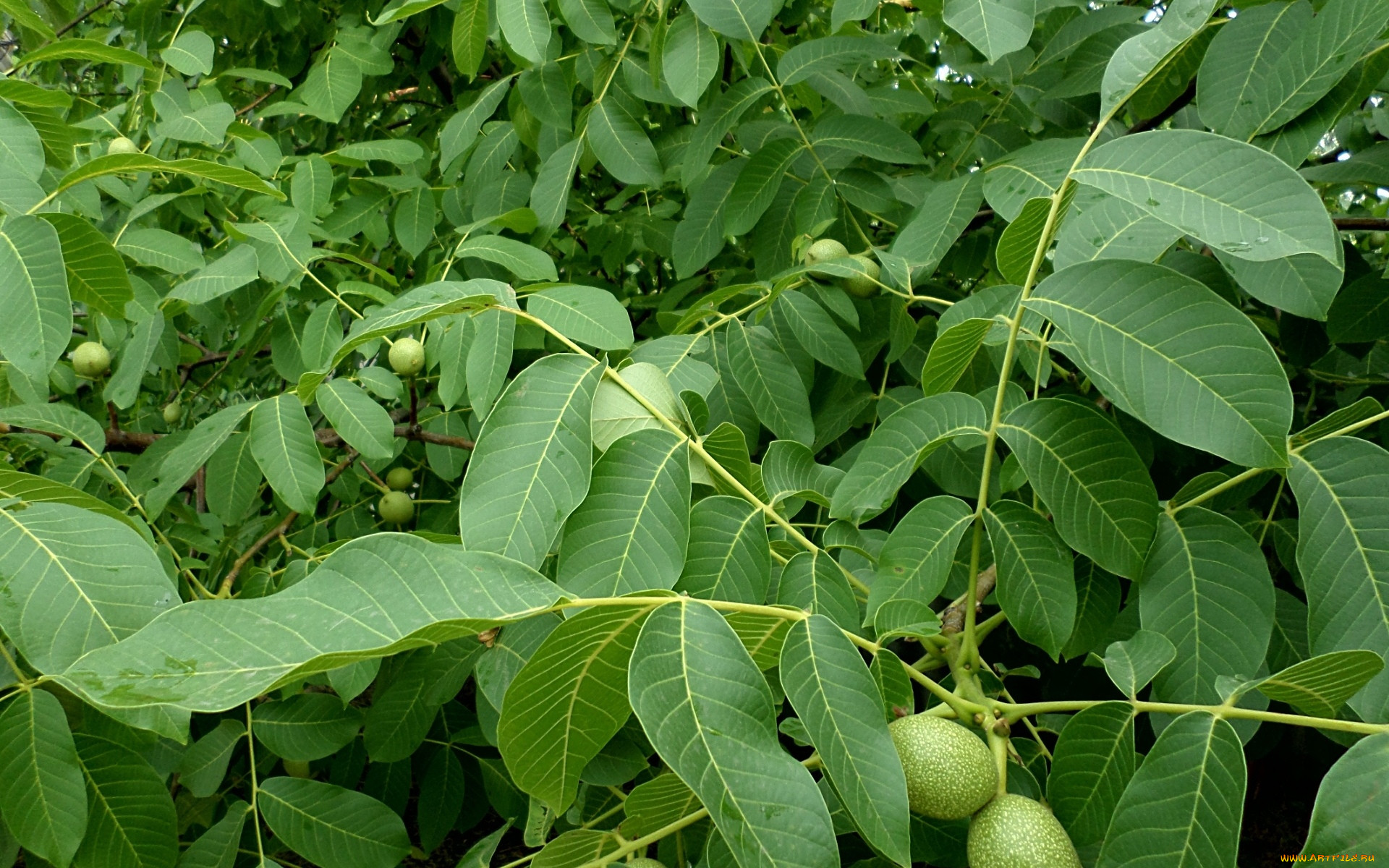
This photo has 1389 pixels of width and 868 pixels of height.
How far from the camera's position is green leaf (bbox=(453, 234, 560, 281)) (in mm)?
1636

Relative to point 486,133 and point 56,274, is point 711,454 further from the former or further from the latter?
point 486,133

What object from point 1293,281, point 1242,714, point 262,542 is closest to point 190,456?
point 262,542

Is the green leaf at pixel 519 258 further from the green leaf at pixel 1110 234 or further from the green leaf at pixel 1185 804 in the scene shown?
the green leaf at pixel 1185 804

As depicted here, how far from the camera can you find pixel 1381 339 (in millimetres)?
1477

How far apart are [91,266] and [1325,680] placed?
1.45 metres

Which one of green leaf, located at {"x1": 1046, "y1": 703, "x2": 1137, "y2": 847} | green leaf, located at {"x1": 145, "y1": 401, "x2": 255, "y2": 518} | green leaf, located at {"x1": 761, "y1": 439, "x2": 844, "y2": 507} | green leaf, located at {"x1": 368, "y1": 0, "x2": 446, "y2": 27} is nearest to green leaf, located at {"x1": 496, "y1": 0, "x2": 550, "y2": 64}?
green leaf, located at {"x1": 368, "y1": 0, "x2": 446, "y2": 27}

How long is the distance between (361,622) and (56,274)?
77cm

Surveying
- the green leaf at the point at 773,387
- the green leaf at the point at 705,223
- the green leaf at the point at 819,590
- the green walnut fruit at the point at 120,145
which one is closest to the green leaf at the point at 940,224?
the green leaf at the point at 773,387

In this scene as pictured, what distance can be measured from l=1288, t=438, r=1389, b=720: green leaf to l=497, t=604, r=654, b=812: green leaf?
62 centimetres

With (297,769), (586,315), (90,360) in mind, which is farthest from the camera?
(90,360)

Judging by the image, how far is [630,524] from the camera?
Result: 875mm

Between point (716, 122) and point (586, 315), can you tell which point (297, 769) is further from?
point (716, 122)

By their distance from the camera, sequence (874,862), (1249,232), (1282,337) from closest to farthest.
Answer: (1249,232) → (874,862) → (1282,337)

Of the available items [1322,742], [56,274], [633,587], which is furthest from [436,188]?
[1322,742]
